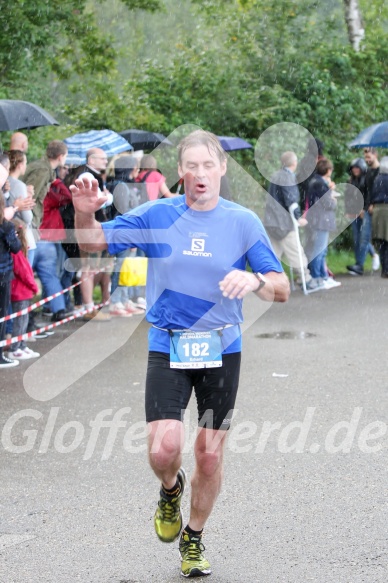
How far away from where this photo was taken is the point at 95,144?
1444cm

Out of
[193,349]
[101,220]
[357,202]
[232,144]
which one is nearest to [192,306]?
[193,349]

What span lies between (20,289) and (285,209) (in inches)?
232

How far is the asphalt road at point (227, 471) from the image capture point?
486 centimetres

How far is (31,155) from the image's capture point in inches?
834

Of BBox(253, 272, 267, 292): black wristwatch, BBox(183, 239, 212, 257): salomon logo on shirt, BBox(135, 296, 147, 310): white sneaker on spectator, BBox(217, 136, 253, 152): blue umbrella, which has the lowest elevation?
BBox(135, 296, 147, 310): white sneaker on spectator

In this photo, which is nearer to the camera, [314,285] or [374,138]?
[314,285]

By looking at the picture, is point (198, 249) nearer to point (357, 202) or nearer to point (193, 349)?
point (193, 349)

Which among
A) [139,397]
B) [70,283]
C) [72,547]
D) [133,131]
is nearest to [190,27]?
[133,131]

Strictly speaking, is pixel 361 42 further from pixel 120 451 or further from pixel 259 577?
pixel 259 577

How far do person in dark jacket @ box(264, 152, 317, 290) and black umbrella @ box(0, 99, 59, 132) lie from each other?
3.69 metres

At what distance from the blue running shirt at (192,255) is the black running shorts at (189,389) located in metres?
0.08

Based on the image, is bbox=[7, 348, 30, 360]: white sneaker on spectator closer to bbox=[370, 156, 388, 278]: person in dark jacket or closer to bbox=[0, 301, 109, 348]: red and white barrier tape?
bbox=[0, 301, 109, 348]: red and white barrier tape

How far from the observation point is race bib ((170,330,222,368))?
4.73 metres

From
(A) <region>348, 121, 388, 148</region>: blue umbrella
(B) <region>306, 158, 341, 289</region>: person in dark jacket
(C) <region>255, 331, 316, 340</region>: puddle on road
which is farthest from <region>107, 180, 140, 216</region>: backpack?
(A) <region>348, 121, 388, 148</region>: blue umbrella
